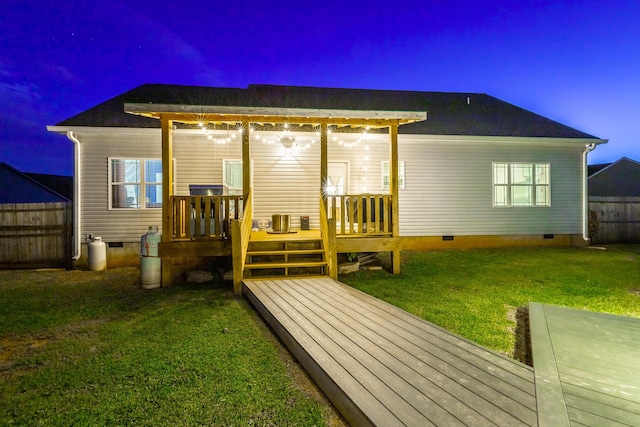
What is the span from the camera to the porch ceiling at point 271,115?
19.0ft

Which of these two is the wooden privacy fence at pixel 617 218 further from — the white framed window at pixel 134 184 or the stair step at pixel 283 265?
the white framed window at pixel 134 184

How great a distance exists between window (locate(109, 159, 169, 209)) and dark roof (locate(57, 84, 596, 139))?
41.6 inches

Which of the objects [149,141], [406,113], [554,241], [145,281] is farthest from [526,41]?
[145,281]

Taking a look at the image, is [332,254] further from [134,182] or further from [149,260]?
[134,182]

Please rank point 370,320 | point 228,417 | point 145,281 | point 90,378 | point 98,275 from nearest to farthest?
point 228,417 → point 90,378 → point 370,320 → point 145,281 → point 98,275

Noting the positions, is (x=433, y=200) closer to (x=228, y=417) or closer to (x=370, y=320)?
(x=370, y=320)

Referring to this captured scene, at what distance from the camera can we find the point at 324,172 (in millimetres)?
6301

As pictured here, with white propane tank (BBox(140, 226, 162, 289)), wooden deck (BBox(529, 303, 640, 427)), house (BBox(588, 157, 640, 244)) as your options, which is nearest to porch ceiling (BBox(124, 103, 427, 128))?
white propane tank (BBox(140, 226, 162, 289))

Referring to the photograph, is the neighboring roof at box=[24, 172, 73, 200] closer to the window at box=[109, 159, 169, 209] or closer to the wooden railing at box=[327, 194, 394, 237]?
the window at box=[109, 159, 169, 209]

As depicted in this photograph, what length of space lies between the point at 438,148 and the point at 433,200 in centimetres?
159

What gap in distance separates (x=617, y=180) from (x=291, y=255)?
21.4 metres

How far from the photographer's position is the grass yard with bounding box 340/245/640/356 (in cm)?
415

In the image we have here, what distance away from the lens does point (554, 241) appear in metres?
10.0

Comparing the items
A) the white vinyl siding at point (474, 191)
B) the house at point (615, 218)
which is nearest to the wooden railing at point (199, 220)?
the white vinyl siding at point (474, 191)
